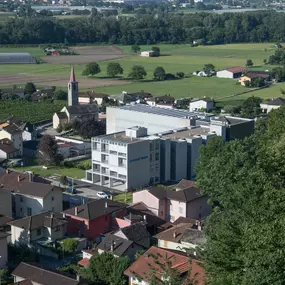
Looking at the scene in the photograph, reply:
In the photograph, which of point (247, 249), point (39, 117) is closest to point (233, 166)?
point (247, 249)

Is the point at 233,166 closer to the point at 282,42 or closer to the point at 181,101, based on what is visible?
the point at 181,101

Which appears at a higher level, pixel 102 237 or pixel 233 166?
pixel 233 166

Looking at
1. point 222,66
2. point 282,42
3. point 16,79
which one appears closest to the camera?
point 16,79

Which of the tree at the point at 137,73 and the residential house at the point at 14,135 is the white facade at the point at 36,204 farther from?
the tree at the point at 137,73

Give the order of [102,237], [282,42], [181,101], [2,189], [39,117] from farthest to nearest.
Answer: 1. [282,42]
2. [181,101]
3. [39,117]
4. [2,189]
5. [102,237]

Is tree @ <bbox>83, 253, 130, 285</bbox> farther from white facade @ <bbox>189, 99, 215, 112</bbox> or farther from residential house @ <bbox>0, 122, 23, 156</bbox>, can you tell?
white facade @ <bbox>189, 99, 215, 112</bbox>

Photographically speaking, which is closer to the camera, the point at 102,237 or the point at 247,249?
the point at 247,249

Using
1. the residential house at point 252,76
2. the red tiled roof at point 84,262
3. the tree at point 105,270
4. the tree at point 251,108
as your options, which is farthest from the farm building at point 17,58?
the tree at point 105,270

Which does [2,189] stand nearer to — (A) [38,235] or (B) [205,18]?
(A) [38,235]
